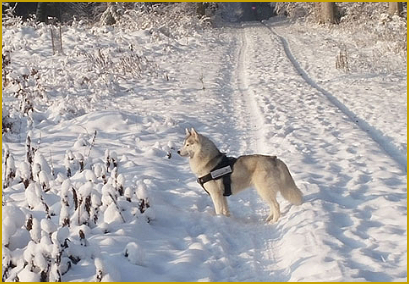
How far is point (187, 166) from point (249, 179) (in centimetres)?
227

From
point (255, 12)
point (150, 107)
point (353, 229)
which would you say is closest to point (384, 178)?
point (353, 229)

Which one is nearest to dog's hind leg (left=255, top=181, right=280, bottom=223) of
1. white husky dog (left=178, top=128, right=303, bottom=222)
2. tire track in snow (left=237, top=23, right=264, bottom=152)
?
white husky dog (left=178, top=128, right=303, bottom=222)

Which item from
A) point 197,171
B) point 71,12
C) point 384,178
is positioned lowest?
point 384,178

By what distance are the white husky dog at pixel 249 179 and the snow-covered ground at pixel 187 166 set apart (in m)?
0.24

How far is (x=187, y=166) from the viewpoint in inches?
340

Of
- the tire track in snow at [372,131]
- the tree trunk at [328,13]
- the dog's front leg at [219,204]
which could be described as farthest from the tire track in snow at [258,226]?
the tree trunk at [328,13]

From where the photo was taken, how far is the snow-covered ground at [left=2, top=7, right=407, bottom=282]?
4.73m

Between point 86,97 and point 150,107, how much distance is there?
185cm

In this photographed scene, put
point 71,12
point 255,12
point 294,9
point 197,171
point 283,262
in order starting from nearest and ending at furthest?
point 283,262 → point 197,171 → point 71,12 → point 294,9 → point 255,12

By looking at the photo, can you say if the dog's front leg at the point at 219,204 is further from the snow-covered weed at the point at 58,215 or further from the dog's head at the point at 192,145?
the snow-covered weed at the point at 58,215

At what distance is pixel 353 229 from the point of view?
5660mm

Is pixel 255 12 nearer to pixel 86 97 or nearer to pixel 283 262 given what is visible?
pixel 86 97

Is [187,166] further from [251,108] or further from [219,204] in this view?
[251,108]

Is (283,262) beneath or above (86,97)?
beneath
